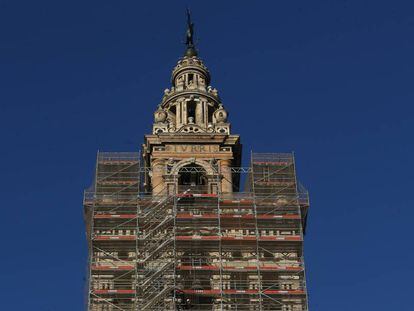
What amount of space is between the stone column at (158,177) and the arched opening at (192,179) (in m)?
1.04

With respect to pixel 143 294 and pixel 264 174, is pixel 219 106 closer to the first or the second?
pixel 264 174

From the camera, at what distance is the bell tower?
226ft

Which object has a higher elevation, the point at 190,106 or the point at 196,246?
the point at 190,106

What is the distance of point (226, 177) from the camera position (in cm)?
6938

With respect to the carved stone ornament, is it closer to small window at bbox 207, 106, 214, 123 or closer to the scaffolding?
small window at bbox 207, 106, 214, 123

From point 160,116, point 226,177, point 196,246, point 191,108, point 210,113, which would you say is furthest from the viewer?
point 191,108

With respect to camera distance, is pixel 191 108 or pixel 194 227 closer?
pixel 194 227

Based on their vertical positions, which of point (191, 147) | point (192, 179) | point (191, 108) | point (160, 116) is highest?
point (191, 108)

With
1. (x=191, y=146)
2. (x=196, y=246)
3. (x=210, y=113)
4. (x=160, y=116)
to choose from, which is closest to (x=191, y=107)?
(x=210, y=113)

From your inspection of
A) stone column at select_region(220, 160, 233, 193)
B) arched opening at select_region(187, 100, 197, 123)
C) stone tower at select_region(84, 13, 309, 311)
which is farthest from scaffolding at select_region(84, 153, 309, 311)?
arched opening at select_region(187, 100, 197, 123)

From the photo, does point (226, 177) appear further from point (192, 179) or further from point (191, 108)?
point (191, 108)

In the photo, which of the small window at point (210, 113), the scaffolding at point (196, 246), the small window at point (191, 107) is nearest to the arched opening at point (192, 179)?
the scaffolding at point (196, 246)

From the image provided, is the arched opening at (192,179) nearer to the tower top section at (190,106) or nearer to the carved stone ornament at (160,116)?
the tower top section at (190,106)

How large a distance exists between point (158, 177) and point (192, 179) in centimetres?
273
